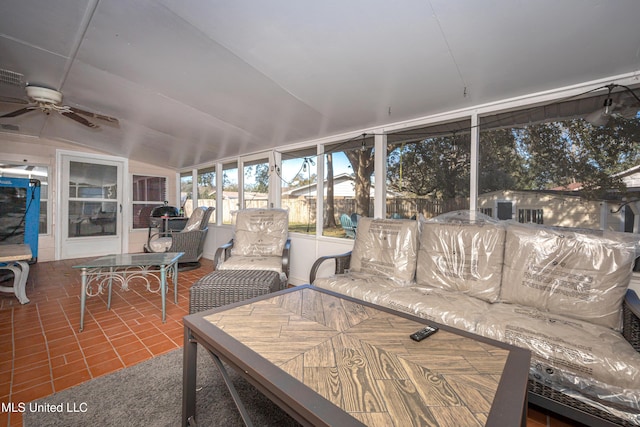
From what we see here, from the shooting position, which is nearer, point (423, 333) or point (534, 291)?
point (423, 333)

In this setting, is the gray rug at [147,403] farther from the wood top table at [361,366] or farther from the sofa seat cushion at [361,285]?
the sofa seat cushion at [361,285]

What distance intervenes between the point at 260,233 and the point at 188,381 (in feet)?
7.53

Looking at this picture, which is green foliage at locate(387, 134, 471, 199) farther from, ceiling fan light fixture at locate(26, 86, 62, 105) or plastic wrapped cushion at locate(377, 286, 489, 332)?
ceiling fan light fixture at locate(26, 86, 62, 105)

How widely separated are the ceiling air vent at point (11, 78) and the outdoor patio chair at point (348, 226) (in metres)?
3.79

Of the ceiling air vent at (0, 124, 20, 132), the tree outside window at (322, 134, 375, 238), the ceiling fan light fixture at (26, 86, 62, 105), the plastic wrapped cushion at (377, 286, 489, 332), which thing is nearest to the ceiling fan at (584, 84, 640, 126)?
the plastic wrapped cushion at (377, 286, 489, 332)

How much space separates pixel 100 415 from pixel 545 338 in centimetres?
237

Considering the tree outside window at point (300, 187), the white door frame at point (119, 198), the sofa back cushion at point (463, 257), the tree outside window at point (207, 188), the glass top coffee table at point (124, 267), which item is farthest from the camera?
the tree outside window at point (207, 188)

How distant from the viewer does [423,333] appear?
4.06ft

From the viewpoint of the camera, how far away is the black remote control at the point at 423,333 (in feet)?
3.94

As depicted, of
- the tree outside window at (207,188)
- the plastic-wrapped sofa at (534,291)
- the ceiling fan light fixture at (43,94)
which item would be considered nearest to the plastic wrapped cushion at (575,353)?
the plastic-wrapped sofa at (534,291)

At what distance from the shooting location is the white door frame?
5359mm

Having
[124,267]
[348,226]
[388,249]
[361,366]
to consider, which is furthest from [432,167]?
[124,267]

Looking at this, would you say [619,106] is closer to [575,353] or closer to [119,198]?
[575,353]

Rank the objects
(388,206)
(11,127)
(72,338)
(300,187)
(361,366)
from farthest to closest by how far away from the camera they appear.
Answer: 1. (11,127)
2. (300,187)
3. (388,206)
4. (72,338)
5. (361,366)
